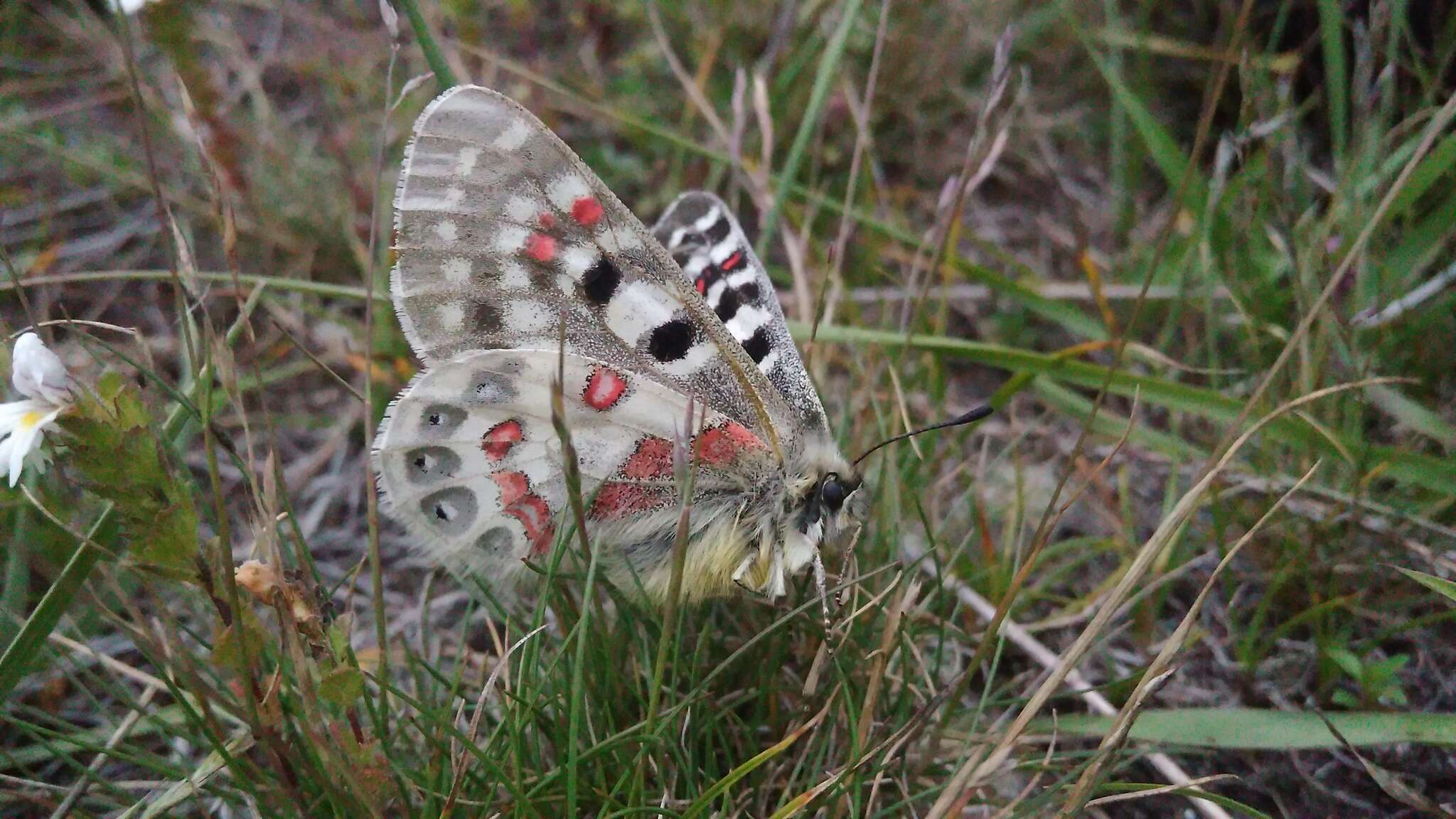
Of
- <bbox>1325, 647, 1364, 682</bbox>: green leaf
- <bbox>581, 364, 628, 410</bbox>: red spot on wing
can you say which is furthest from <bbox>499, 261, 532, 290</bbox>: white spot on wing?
<bbox>1325, 647, 1364, 682</bbox>: green leaf

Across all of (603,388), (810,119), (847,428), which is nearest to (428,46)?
(603,388)

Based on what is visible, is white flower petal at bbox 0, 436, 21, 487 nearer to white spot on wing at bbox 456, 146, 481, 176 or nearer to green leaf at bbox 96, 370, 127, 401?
green leaf at bbox 96, 370, 127, 401

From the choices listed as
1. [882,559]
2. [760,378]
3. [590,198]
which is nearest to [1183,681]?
[882,559]

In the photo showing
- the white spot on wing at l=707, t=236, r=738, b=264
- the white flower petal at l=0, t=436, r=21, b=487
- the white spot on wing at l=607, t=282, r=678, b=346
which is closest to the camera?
the white flower petal at l=0, t=436, r=21, b=487

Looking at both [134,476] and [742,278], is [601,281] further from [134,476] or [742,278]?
[134,476]

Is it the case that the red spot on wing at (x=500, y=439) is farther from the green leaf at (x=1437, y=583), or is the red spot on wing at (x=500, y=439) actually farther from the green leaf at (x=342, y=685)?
the green leaf at (x=1437, y=583)

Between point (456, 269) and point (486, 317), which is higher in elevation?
point (456, 269)
